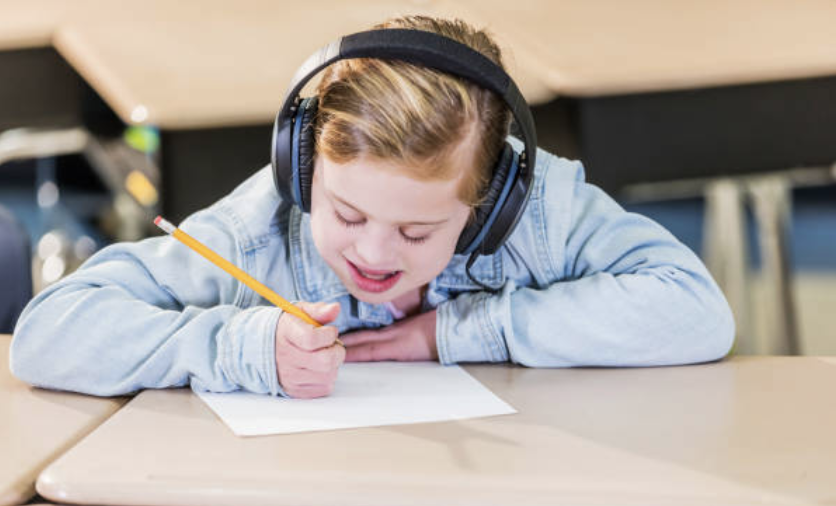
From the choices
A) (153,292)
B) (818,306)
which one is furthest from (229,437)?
(818,306)

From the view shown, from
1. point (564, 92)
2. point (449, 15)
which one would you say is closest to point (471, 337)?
point (449, 15)

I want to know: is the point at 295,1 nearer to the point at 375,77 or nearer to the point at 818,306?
the point at 375,77

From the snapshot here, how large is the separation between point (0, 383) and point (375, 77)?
1.45ft

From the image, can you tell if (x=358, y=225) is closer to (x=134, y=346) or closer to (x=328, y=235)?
(x=328, y=235)

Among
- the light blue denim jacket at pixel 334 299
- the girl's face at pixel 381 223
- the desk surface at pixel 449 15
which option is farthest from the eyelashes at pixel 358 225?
the desk surface at pixel 449 15

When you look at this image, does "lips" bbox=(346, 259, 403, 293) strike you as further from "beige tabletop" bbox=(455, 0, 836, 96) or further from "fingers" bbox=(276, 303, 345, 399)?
"beige tabletop" bbox=(455, 0, 836, 96)

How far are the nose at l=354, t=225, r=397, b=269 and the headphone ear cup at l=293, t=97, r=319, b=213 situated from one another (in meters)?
0.08

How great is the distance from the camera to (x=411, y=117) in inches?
27.9

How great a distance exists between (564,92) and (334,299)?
3.19 feet

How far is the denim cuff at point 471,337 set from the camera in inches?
32.0

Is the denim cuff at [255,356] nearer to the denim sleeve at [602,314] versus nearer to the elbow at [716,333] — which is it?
the denim sleeve at [602,314]

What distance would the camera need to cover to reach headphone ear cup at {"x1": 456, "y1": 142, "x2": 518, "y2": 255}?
0.76m

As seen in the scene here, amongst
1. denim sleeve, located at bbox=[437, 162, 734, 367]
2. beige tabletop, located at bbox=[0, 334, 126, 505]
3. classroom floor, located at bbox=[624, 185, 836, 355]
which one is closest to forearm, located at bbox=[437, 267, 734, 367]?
denim sleeve, located at bbox=[437, 162, 734, 367]

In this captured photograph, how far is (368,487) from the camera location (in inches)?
19.5
